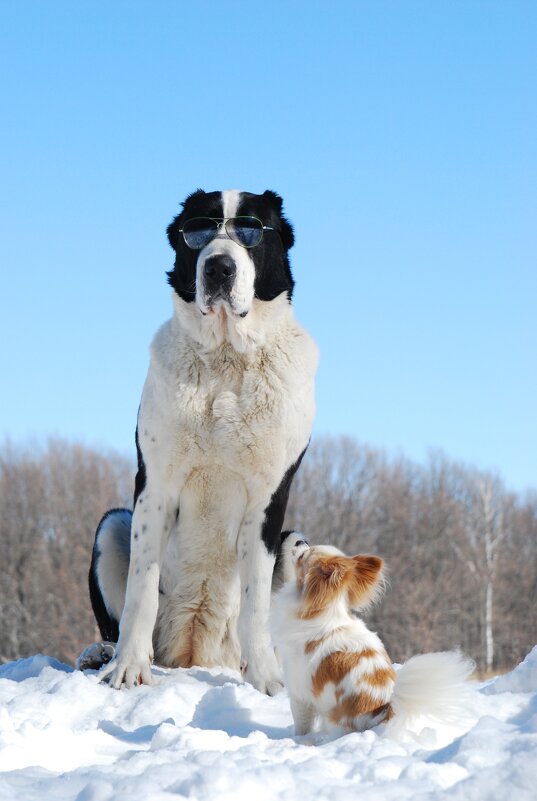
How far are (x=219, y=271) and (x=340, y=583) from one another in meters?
2.03

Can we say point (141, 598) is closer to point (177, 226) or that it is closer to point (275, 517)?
point (275, 517)

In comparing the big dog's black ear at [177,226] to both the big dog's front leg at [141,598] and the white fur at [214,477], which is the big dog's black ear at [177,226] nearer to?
the white fur at [214,477]

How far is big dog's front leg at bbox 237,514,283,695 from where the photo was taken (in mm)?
5082

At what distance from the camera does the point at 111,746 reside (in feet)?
12.4

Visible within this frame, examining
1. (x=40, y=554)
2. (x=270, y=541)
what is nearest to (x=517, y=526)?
(x=40, y=554)

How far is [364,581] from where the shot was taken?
402 centimetres

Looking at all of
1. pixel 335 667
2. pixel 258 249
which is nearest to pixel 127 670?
pixel 335 667

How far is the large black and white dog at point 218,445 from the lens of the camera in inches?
205

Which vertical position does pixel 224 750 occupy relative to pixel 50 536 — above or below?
above

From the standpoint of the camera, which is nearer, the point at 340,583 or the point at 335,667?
the point at 335,667

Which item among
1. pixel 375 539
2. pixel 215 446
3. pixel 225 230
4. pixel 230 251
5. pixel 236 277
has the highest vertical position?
pixel 225 230

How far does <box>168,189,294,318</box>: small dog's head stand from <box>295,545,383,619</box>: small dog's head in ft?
5.90

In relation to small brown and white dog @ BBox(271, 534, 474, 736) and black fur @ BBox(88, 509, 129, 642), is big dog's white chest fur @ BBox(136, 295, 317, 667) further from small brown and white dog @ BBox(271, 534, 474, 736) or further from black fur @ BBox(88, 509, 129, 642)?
small brown and white dog @ BBox(271, 534, 474, 736)


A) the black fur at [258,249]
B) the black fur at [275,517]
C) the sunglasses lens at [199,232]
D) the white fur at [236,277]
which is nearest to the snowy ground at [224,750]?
the black fur at [275,517]
